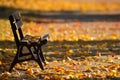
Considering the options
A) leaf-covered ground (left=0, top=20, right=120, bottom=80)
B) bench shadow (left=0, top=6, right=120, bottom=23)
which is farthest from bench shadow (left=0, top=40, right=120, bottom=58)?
bench shadow (left=0, top=6, right=120, bottom=23)

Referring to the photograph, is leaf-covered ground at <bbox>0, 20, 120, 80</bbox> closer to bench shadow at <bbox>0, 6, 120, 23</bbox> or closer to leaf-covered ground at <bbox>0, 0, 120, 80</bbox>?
leaf-covered ground at <bbox>0, 0, 120, 80</bbox>

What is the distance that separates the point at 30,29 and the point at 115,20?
6107mm

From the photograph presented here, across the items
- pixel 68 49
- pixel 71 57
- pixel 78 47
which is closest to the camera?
pixel 71 57

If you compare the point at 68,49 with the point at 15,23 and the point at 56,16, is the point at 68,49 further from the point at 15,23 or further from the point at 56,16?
the point at 56,16

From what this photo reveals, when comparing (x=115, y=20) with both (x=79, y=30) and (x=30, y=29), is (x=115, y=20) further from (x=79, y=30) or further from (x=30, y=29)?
(x=30, y=29)

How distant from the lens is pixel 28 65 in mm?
9578

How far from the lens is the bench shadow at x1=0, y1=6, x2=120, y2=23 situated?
20169 millimetres

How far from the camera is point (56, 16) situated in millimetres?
22078

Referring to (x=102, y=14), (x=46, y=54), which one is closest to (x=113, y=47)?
(x=46, y=54)

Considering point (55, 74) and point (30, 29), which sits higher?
point (55, 74)

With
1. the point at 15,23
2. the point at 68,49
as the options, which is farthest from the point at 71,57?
the point at 15,23

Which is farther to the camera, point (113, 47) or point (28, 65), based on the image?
point (113, 47)

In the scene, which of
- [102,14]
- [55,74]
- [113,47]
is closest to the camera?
[55,74]

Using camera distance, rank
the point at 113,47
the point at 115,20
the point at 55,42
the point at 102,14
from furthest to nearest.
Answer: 1. the point at 102,14
2. the point at 115,20
3. the point at 55,42
4. the point at 113,47
